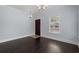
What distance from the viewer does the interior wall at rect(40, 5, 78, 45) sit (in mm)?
1372

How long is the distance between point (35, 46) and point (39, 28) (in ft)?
0.96

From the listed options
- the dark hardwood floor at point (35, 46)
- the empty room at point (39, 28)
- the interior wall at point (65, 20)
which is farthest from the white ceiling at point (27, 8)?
the dark hardwood floor at point (35, 46)

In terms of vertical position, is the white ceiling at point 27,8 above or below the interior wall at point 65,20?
above

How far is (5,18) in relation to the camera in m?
1.37

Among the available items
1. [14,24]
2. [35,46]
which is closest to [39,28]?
[35,46]

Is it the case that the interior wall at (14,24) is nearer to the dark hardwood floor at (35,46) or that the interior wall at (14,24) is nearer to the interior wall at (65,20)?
the dark hardwood floor at (35,46)

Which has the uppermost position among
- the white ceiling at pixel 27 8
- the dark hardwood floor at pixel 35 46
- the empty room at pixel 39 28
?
the white ceiling at pixel 27 8

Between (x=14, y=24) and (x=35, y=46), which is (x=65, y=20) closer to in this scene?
(x=35, y=46)

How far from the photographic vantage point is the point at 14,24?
1.43 meters

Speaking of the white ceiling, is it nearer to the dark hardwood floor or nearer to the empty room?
the empty room

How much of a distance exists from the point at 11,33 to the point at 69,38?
0.88 m

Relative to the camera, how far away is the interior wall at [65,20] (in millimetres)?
1372
